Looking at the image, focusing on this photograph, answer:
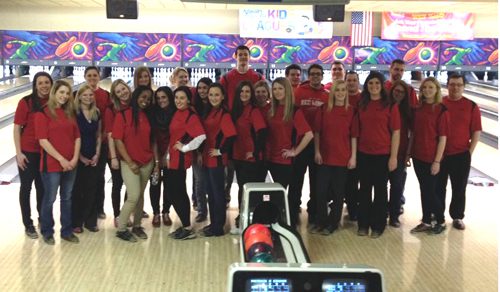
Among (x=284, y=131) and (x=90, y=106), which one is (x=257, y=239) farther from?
(x=90, y=106)

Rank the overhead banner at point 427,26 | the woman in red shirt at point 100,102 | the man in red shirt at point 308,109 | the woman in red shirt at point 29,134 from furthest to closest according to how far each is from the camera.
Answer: the overhead banner at point 427,26, the man in red shirt at point 308,109, the woman in red shirt at point 100,102, the woman in red shirt at point 29,134

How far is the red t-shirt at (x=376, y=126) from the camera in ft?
9.60

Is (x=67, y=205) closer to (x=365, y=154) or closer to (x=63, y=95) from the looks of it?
(x=63, y=95)

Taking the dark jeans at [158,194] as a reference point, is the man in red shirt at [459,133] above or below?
above

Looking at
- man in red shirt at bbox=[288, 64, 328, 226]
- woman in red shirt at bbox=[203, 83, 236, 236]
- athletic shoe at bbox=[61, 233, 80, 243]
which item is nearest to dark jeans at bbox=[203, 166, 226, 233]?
woman in red shirt at bbox=[203, 83, 236, 236]

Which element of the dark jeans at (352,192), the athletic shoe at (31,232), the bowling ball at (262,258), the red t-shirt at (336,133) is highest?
the red t-shirt at (336,133)

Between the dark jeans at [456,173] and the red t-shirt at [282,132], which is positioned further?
the dark jeans at [456,173]

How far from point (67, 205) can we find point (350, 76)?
6.26 feet

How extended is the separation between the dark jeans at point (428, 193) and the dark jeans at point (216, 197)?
48.7 inches

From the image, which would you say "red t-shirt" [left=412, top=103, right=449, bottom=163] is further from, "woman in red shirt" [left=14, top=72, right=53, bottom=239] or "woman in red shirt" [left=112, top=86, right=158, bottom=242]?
"woman in red shirt" [left=14, top=72, right=53, bottom=239]

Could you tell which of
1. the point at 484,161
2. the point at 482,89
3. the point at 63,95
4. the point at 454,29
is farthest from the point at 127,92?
the point at 482,89

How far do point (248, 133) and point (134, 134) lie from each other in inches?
26.0

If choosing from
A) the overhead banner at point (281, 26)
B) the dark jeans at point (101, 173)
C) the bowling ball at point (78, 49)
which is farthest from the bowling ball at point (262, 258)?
the bowling ball at point (78, 49)

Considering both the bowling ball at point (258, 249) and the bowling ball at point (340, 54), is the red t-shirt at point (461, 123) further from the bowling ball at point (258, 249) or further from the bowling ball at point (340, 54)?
the bowling ball at point (340, 54)
